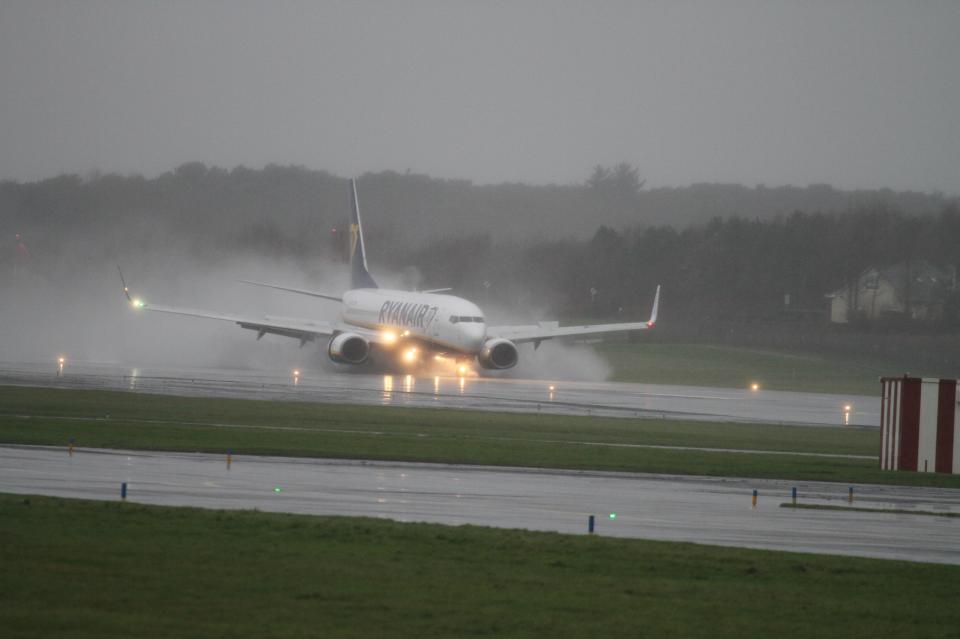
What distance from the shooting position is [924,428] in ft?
100

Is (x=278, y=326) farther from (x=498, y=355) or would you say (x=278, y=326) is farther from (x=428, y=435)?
(x=428, y=435)

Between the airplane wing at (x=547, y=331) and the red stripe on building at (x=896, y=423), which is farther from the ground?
the airplane wing at (x=547, y=331)

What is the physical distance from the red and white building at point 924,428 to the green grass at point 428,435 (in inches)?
35.5

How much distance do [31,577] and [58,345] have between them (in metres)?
74.8

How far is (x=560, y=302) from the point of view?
339 feet

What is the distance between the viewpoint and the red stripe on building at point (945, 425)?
3027 centimetres

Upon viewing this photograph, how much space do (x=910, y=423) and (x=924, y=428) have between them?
1.24ft

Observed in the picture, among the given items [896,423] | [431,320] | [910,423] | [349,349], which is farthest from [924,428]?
[349,349]

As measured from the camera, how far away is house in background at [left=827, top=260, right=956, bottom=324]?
83750mm

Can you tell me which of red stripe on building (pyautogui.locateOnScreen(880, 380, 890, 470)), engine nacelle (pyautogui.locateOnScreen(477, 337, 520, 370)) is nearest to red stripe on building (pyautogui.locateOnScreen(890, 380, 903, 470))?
red stripe on building (pyautogui.locateOnScreen(880, 380, 890, 470))

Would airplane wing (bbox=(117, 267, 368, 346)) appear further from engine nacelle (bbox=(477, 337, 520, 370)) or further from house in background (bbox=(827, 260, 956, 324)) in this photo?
house in background (bbox=(827, 260, 956, 324))

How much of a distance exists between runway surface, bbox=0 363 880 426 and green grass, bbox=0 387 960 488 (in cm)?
310

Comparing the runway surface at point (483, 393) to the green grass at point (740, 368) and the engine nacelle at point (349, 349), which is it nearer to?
the engine nacelle at point (349, 349)

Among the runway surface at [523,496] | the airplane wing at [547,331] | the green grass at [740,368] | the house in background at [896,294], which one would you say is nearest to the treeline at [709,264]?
the house in background at [896,294]
